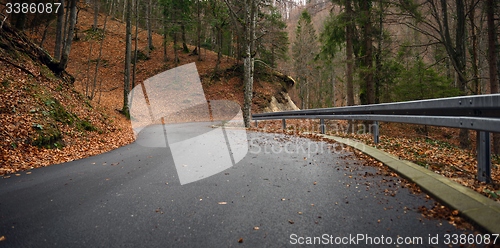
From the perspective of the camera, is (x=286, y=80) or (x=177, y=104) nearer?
(x=177, y=104)

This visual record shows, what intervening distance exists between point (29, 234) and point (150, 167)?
3003 millimetres

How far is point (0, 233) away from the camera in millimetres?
2703

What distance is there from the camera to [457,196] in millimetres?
3004

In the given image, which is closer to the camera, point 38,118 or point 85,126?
point 38,118

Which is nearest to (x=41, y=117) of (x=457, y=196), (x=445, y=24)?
(x=457, y=196)

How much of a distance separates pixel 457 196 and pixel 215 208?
2675mm

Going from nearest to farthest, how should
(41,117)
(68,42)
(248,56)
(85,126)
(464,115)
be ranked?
(464,115) → (41,117) → (85,126) → (68,42) → (248,56)

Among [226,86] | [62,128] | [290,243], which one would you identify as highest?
[226,86]

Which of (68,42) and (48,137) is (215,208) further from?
(68,42)

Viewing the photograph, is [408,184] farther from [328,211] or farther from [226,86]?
[226,86]

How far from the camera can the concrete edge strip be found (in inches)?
94.9

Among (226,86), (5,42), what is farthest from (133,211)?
(226,86)

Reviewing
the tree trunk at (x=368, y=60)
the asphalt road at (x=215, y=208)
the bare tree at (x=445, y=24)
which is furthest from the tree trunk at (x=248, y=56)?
the asphalt road at (x=215, y=208)

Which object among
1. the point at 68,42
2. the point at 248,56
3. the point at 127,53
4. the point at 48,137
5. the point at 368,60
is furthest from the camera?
the point at 127,53
